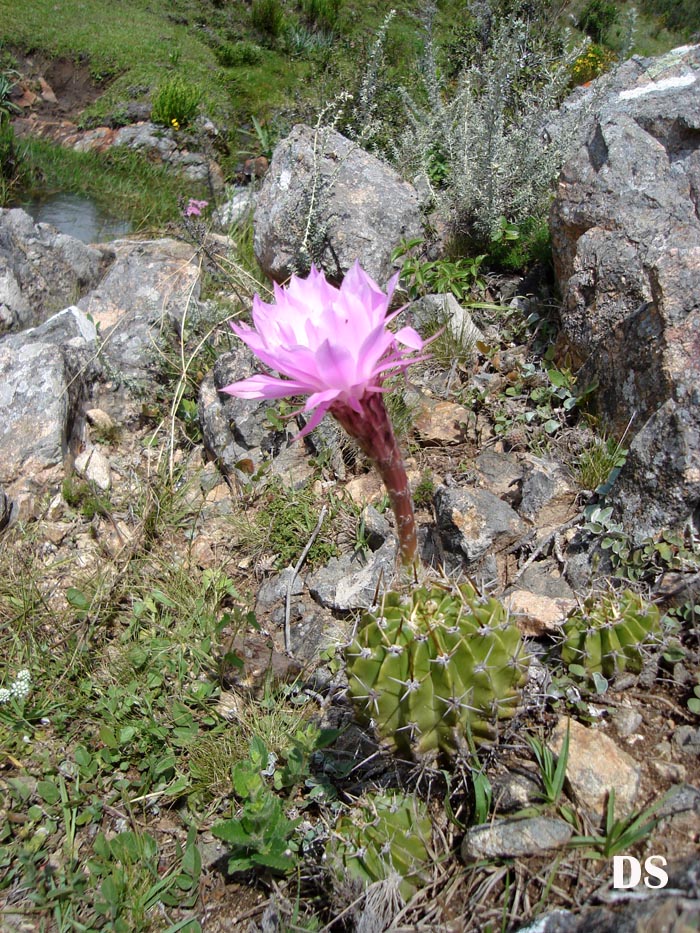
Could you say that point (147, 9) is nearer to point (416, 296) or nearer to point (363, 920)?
point (416, 296)

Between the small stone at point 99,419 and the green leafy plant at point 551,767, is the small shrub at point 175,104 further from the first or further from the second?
the green leafy plant at point 551,767

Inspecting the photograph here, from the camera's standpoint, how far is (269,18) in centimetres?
1045

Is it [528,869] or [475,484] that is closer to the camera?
[528,869]

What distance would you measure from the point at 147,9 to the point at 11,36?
8.49 ft

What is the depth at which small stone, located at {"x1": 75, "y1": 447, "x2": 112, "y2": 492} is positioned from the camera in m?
3.33

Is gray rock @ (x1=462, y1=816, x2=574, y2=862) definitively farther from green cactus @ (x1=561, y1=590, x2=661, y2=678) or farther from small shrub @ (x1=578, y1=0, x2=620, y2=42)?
small shrub @ (x1=578, y1=0, x2=620, y2=42)

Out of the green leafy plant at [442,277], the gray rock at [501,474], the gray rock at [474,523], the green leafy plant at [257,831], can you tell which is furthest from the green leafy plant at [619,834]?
the green leafy plant at [442,277]

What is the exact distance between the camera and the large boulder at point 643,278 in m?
2.14

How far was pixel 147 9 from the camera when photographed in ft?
37.0

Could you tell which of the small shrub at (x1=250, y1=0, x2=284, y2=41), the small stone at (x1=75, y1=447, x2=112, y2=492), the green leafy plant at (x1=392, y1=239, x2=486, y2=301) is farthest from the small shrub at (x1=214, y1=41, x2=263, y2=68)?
the small stone at (x1=75, y1=447, x2=112, y2=492)

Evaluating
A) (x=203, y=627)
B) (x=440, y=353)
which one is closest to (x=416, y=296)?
(x=440, y=353)

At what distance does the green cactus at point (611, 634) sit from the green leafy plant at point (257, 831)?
875 millimetres

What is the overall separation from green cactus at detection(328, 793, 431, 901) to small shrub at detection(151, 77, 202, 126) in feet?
29.6

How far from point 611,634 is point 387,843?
772 mm
